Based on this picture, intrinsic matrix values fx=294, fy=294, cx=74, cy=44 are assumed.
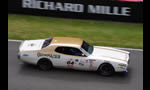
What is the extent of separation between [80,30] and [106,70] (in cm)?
585

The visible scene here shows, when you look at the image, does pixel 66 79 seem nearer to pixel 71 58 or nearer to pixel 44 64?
pixel 71 58

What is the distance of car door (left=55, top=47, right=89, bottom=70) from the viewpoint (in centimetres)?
1198

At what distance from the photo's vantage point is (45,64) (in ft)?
40.3

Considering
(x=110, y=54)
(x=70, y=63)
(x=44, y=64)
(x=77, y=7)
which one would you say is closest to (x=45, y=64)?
(x=44, y=64)

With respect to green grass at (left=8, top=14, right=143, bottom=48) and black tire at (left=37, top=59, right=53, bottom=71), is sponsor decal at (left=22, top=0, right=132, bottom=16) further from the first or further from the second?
black tire at (left=37, top=59, right=53, bottom=71)

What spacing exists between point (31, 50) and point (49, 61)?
0.90 meters

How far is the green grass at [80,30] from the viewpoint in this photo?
16.1 metres

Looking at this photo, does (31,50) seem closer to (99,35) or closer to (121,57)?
(121,57)

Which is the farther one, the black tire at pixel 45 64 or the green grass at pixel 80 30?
the green grass at pixel 80 30

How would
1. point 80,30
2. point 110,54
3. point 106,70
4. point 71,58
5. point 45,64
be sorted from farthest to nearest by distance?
1. point 80,30
2. point 110,54
3. point 45,64
4. point 106,70
5. point 71,58

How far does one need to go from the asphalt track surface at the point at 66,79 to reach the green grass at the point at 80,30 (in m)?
3.39

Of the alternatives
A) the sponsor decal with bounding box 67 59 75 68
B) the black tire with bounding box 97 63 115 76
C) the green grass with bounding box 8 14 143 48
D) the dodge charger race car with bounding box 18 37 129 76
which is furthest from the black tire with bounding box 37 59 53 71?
the green grass with bounding box 8 14 143 48

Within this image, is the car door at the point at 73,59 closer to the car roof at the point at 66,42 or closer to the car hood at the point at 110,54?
the car roof at the point at 66,42

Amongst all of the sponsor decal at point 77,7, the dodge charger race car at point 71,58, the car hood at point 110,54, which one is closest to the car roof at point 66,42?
the dodge charger race car at point 71,58
